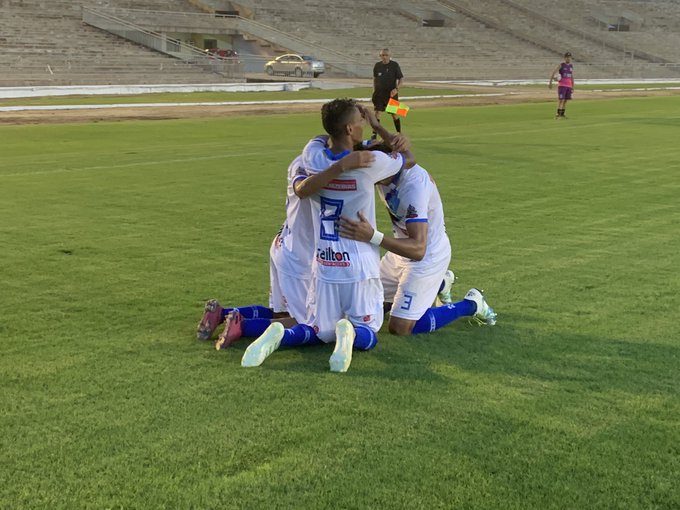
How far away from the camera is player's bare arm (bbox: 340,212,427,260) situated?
505 cm

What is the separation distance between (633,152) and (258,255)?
10.8 metres

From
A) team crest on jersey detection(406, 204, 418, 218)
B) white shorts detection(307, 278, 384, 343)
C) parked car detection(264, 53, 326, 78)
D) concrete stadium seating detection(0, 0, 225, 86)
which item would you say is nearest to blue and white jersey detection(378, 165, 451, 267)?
team crest on jersey detection(406, 204, 418, 218)

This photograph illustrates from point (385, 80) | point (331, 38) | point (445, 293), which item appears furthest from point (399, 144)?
point (331, 38)

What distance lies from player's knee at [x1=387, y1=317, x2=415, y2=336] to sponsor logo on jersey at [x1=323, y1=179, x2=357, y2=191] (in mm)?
969

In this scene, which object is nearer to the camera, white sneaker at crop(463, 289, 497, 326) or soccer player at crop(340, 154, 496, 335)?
soccer player at crop(340, 154, 496, 335)

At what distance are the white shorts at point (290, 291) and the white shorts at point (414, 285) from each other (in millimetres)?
588

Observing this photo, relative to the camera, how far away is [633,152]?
Answer: 53.7ft

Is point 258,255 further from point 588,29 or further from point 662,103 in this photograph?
point 588,29

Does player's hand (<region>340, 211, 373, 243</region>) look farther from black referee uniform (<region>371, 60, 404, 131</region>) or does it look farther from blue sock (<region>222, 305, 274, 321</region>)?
black referee uniform (<region>371, 60, 404, 131</region>)

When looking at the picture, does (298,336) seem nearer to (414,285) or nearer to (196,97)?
(414,285)

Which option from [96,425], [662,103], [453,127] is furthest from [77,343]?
[662,103]

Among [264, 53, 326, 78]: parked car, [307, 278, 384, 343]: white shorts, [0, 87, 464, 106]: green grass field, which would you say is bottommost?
[264, 53, 326, 78]: parked car

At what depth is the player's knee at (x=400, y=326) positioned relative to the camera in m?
5.43

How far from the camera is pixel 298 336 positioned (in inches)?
200
